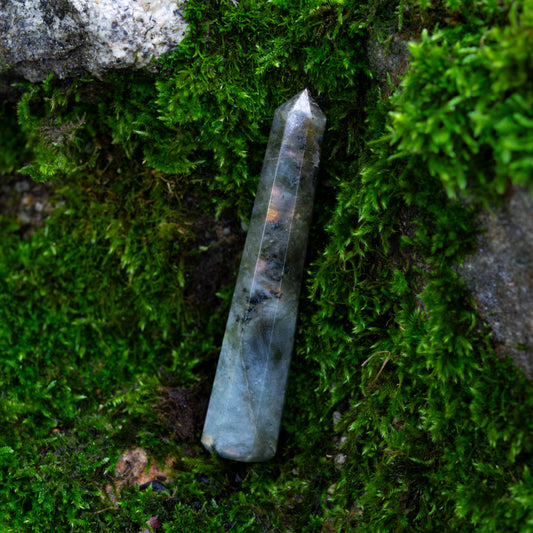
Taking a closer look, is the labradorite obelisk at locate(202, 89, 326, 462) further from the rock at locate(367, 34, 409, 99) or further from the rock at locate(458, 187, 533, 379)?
the rock at locate(458, 187, 533, 379)

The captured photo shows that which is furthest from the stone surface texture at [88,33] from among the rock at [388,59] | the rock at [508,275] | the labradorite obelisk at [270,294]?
the rock at [508,275]

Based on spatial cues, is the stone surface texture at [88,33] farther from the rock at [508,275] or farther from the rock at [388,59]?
the rock at [508,275]

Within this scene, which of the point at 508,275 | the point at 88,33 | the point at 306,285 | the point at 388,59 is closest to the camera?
the point at 508,275

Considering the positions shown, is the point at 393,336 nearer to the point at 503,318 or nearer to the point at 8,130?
the point at 503,318

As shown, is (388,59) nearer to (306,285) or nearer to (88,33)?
(306,285)

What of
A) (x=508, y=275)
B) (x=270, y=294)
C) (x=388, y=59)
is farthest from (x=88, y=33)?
(x=508, y=275)

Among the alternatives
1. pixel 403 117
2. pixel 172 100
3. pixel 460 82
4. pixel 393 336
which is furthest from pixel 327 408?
pixel 172 100

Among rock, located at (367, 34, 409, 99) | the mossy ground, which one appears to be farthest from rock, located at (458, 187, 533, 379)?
rock, located at (367, 34, 409, 99)
